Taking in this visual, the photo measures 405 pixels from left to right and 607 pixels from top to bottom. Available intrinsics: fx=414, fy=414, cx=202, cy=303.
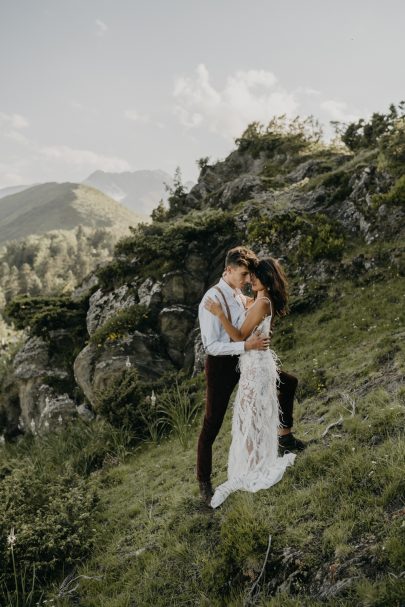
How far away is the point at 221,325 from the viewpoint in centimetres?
498

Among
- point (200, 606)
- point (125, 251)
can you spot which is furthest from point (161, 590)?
point (125, 251)

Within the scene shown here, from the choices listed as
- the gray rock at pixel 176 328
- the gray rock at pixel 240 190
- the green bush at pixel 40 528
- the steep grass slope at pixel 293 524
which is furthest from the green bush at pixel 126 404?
the gray rock at pixel 240 190

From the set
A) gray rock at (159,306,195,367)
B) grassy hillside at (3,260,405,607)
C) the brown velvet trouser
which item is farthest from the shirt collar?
gray rock at (159,306,195,367)

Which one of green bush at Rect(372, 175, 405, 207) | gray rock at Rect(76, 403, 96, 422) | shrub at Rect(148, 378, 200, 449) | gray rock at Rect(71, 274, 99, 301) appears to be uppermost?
green bush at Rect(372, 175, 405, 207)

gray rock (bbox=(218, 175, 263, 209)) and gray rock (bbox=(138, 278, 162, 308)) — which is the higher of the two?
gray rock (bbox=(218, 175, 263, 209))

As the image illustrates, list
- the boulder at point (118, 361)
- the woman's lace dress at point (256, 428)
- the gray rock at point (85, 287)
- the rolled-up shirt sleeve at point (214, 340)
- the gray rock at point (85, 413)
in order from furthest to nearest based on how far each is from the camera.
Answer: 1. the gray rock at point (85, 287)
2. the gray rock at point (85, 413)
3. the boulder at point (118, 361)
4. the woman's lace dress at point (256, 428)
5. the rolled-up shirt sleeve at point (214, 340)

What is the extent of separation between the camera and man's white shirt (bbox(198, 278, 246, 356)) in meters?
4.83

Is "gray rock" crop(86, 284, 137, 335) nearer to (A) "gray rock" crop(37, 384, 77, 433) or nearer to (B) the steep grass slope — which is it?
(A) "gray rock" crop(37, 384, 77, 433)

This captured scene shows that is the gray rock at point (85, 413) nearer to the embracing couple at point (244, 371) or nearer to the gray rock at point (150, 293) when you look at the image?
the gray rock at point (150, 293)

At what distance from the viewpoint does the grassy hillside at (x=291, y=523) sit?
11.7 feet

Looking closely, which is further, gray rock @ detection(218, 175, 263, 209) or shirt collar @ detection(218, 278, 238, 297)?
gray rock @ detection(218, 175, 263, 209)

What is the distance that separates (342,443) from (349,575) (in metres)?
2.01

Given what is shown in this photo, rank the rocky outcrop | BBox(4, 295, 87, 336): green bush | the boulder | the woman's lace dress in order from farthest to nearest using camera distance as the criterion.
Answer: BBox(4, 295, 87, 336): green bush < the rocky outcrop < the boulder < the woman's lace dress

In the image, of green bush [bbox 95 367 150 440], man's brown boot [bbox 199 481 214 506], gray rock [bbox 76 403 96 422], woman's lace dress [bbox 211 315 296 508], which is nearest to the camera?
woman's lace dress [bbox 211 315 296 508]
